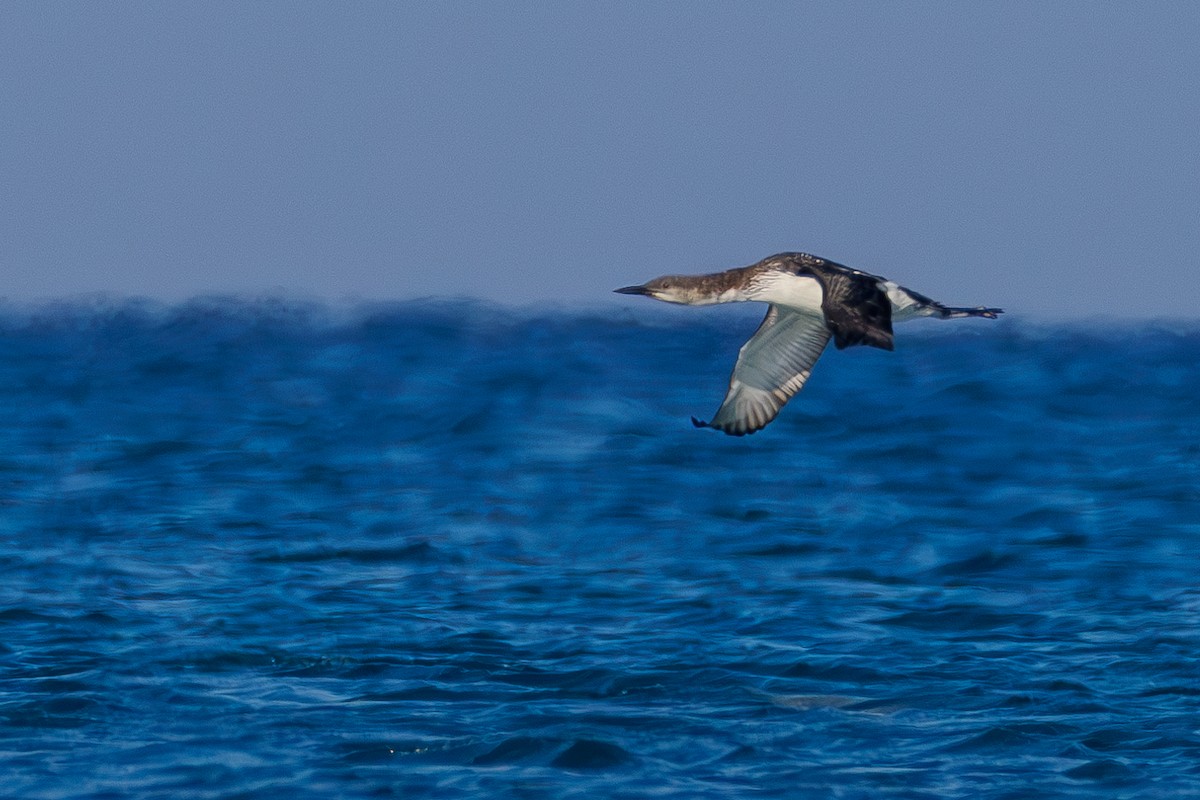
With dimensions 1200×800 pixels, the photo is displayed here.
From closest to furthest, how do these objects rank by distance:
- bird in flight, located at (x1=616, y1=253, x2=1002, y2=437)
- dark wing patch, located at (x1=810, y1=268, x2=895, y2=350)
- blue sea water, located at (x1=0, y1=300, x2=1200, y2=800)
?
1. dark wing patch, located at (x1=810, y1=268, x2=895, y2=350)
2. bird in flight, located at (x1=616, y1=253, x2=1002, y2=437)
3. blue sea water, located at (x1=0, y1=300, x2=1200, y2=800)

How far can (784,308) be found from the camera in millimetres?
11070

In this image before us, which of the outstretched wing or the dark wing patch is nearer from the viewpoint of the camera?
the dark wing patch

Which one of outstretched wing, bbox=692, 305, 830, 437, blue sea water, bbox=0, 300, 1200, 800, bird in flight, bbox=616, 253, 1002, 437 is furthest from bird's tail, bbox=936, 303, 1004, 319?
blue sea water, bbox=0, 300, 1200, 800

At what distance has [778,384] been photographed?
1142 cm

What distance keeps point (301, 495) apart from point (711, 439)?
6969 millimetres

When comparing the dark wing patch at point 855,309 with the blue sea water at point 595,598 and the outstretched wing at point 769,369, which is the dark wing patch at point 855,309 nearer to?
the outstretched wing at point 769,369

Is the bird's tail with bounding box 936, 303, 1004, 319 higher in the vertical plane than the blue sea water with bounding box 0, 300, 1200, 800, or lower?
higher

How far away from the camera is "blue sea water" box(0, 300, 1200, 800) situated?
10078 millimetres

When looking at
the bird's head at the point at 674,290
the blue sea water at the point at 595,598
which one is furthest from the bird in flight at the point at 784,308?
the blue sea water at the point at 595,598

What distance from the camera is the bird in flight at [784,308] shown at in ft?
30.7

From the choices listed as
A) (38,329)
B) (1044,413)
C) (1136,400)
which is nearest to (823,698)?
(1044,413)

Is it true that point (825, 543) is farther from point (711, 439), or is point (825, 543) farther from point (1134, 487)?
point (711, 439)

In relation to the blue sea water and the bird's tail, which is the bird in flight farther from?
the blue sea water

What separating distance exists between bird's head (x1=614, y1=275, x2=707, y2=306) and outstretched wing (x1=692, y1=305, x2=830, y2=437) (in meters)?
0.50
